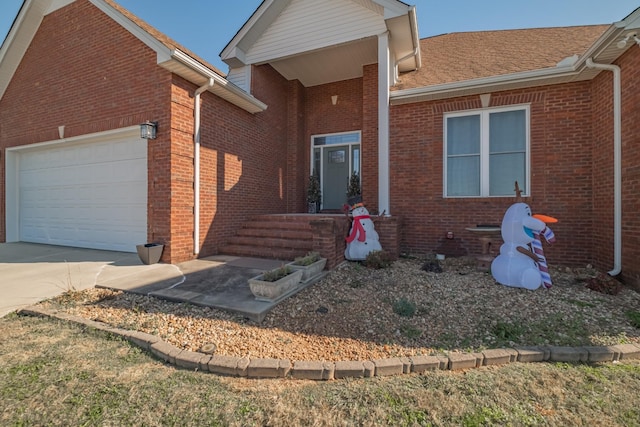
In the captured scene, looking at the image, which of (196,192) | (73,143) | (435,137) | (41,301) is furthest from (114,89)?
(435,137)

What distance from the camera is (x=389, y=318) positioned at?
3320 mm

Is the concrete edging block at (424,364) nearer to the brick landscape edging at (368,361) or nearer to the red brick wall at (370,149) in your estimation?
the brick landscape edging at (368,361)

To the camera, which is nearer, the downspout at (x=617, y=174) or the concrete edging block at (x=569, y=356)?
the concrete edging block at (x=569, y=356)

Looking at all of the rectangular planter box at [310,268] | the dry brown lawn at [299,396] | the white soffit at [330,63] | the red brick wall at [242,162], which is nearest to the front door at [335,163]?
the red brick wall at [242,162]

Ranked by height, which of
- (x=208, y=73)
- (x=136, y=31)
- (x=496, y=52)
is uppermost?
(x=496, y=52)

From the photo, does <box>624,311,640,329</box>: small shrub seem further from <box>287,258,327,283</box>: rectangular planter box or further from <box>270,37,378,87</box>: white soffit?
<box>270,37,378,87</box>: white soffit

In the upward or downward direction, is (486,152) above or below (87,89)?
below

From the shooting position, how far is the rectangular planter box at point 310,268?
4334 mm

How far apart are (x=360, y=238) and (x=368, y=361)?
3.50m

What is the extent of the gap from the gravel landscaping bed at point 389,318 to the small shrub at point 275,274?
0.35 m

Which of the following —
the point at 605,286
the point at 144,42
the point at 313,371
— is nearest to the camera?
the point at 313,371

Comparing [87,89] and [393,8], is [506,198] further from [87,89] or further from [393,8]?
Answer: [87,89]

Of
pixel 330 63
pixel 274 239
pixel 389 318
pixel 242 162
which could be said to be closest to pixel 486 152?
pixel 389 318

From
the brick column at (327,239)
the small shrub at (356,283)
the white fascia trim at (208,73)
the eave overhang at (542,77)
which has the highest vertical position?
the white fascia trim at (208,73)
